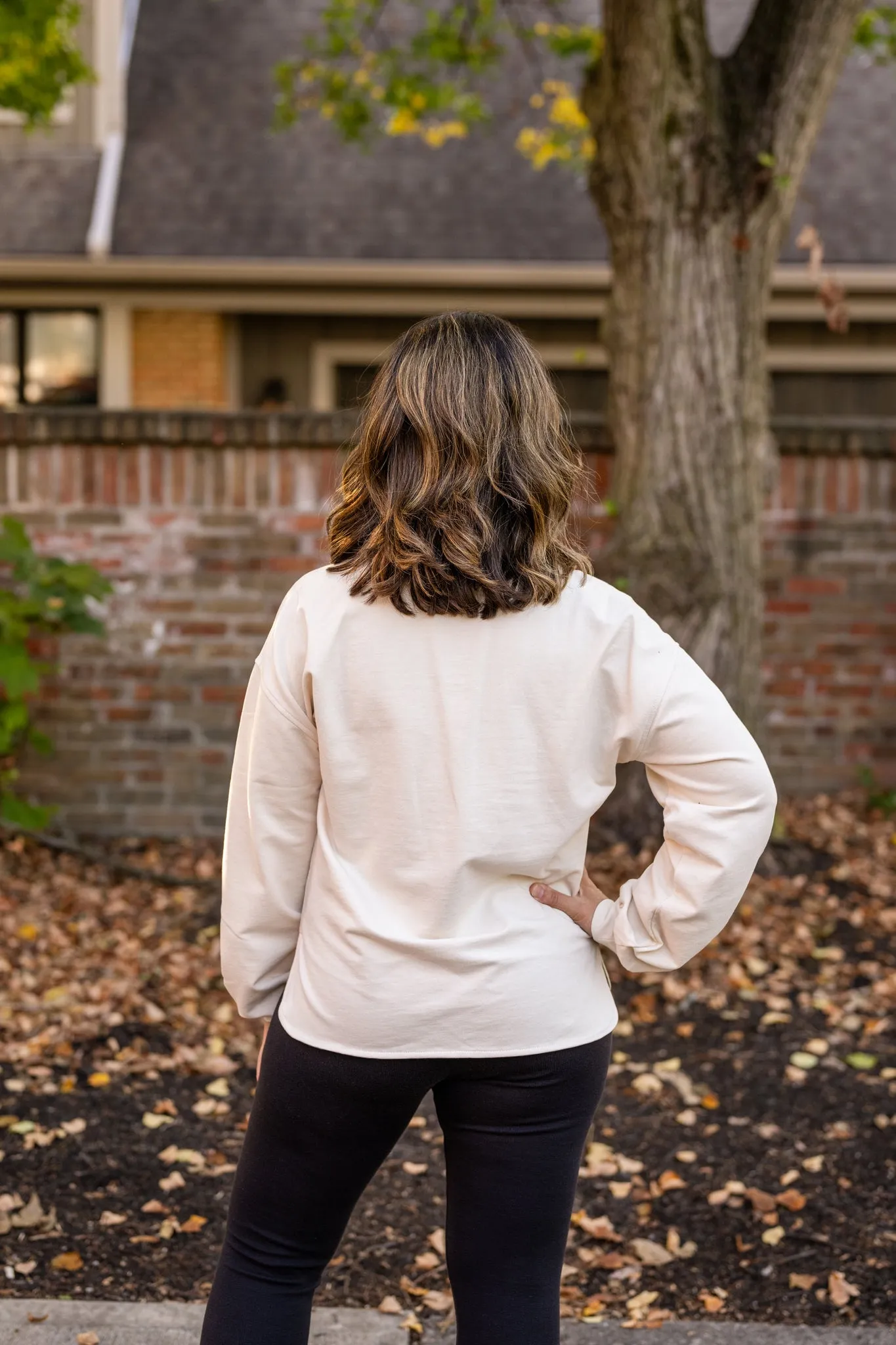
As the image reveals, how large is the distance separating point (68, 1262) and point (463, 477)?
6.77 ft

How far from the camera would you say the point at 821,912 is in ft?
15.8

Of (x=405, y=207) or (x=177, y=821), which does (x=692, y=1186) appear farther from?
(x=405, y=207)

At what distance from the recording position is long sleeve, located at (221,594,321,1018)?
1.70m

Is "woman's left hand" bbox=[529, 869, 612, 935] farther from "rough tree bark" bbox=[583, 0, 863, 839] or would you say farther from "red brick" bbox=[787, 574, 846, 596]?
"red brick" bbox=[787, 574, 846, 596]

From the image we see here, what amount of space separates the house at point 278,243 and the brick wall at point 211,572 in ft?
13.3

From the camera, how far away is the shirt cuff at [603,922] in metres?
1.75

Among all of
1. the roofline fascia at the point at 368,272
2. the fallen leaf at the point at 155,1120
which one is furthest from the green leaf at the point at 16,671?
the roofline fascia at the point at 368,272

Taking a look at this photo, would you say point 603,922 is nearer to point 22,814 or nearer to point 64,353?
point 22,814

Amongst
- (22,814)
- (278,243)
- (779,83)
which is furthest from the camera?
(278,243)

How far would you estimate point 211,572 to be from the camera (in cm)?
554

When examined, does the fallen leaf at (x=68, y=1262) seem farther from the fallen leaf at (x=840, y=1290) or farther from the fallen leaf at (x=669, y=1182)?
the fallen leaf at (x=840, y=1290)

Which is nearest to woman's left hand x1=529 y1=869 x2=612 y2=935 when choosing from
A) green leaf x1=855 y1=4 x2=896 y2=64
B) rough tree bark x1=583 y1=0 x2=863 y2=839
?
rough tree bark x1=583 y1=0 x2=863 y2=839

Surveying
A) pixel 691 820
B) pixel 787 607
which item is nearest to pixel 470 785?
pixel 691 820

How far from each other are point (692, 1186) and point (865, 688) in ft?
10.3
